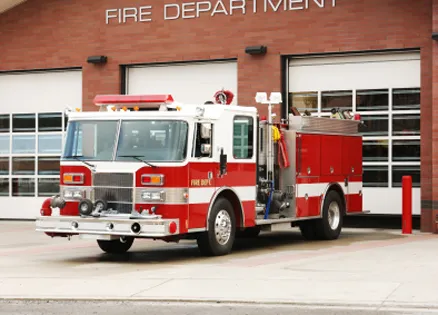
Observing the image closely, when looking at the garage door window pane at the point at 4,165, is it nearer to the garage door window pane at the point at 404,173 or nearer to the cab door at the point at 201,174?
the garage door window pane at the point at 404,173

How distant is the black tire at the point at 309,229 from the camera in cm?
1852

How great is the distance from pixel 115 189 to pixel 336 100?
27.6ft

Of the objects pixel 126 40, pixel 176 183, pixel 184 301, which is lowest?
pixel 184 301

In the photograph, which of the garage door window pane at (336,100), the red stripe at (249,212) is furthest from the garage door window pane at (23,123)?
the red stripe at (249,212)

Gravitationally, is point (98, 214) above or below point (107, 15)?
below

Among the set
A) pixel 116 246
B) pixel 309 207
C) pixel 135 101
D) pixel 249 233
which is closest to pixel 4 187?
pixel 249 233

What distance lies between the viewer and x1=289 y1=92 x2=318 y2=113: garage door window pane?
21844 mm

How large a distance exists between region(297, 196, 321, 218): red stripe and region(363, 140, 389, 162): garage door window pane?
3549 mm

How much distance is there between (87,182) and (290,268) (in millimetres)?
3512

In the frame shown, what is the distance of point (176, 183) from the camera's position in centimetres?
1430

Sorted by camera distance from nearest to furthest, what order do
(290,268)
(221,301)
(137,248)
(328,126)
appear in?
1. (221,301)
2. (290,268)
3. (137,248)
4. (328,126)

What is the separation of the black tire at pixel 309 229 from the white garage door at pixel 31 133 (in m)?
8.14

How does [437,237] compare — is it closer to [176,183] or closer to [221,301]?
[176,183]

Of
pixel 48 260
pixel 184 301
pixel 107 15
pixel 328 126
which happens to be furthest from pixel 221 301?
pixel 107 15
